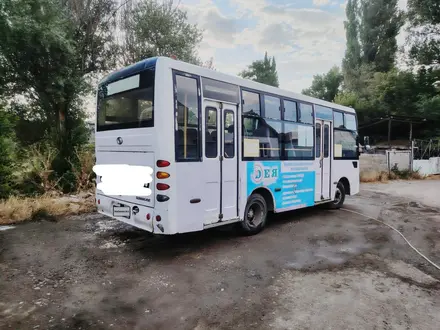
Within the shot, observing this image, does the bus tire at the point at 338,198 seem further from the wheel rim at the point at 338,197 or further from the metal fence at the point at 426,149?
the metal fence at the point at 426,149

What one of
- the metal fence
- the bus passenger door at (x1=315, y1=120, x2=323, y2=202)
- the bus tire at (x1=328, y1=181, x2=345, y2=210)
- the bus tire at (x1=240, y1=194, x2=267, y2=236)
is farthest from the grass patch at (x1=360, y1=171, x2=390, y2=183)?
the bus tire at (x1=240, y1=194, x2=267, y2=236)

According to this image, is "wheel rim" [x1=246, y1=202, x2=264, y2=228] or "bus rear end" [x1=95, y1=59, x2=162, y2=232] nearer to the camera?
"bus rear end" [x1=95, y1=59, x2=162, y2=232]

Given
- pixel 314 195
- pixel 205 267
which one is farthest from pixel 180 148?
pixel 314 195

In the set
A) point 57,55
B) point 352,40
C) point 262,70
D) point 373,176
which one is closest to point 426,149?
point 373,176

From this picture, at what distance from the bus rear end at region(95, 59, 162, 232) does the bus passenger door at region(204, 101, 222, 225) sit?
2.86 feet

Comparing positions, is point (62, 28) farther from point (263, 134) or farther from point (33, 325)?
point (33, 325)

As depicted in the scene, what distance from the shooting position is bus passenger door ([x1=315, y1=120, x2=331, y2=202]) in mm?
7645

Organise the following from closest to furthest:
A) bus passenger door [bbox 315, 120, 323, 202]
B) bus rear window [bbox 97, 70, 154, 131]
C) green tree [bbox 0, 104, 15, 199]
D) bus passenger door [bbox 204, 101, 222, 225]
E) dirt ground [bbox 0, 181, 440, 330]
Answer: dirt ground [bbox 0, 181, 440, 330] → bus rear window [bbox 97, 70, 154, 131] → bus passenger door [bbox 204, 101, 222, 225] → bus passenger door [bbox 315, 120, 323, 202] → green tree [bbox 0, 104, 15, 199]

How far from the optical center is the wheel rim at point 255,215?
6.06 metres

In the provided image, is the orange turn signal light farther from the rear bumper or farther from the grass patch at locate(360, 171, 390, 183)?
the grass patch at locate(360, 171, 390, 183)

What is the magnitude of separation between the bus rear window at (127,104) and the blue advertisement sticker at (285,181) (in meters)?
2.17

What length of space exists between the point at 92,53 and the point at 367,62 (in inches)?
1273

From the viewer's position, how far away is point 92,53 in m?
14.9

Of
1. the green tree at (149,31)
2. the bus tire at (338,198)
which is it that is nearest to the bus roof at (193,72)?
the bus tire at (338,198)
